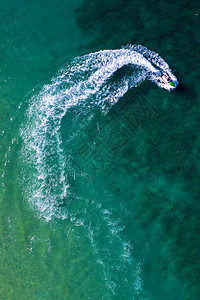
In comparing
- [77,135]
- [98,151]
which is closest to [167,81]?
[98,151]

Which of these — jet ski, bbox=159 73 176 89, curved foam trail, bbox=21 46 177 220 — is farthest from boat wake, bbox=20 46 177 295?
jet ski, bbox=159 73 176 89

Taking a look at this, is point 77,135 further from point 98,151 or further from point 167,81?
point 167,81

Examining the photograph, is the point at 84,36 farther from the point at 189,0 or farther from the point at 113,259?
the point at 113,259

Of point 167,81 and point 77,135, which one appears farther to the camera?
point 77,135

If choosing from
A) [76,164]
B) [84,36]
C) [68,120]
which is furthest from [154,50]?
[76,164]

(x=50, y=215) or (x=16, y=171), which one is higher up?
(x=16, y=171)

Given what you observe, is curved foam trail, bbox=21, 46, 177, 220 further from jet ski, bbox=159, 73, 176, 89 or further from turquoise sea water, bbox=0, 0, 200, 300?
jet ski, bbox=159, 73, 176, 89
